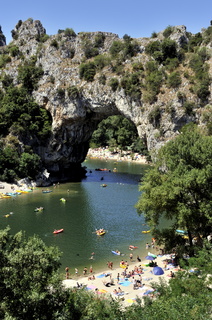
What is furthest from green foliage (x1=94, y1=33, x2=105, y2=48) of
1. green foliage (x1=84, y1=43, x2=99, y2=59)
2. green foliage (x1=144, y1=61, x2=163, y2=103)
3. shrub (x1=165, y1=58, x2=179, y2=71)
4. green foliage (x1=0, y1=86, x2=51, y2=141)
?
green foliage (x1=0, y1=86, x2=51, y2=141)

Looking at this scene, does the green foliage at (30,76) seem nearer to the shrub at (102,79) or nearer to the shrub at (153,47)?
the shrub at (102,79)

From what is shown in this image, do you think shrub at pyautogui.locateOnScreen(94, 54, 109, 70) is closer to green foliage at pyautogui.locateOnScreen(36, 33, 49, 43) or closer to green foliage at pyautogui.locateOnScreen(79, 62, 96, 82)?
green foliage at pyautogui.locateOnScreen(79, 62, 96, 82)

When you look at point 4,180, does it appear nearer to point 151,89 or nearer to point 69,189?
point 69,189

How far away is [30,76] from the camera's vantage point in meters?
72.2

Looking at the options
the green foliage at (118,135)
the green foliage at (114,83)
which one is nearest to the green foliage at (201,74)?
the green foliage at (114,83)

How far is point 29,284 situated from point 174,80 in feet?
165

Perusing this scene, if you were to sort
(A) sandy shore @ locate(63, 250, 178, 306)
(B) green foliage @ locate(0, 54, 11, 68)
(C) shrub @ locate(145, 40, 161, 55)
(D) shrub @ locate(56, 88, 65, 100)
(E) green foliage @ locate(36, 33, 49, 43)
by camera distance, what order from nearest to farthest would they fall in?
(A) sandy shore @ locate(63, 250, 178, 306)
(C) shrub @ locate(145, 40, 161, 55)
(D) shrub @ locate(56, 88, 65, 100)
(E) green foliage @ locate(36, 33, 49, 43)
(B) green foliage @ locate(0, 54, 11, 68)

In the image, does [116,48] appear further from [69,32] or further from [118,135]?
[118,135]

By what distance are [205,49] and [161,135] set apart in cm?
1885

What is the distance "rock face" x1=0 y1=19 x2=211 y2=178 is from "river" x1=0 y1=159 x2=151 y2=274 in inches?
422

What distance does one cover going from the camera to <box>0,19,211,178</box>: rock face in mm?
61250

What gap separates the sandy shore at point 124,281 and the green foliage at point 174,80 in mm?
37460

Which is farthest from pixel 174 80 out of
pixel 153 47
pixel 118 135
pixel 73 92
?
pixel 118 135

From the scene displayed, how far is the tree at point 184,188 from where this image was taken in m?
26.1
